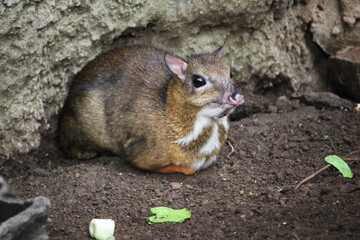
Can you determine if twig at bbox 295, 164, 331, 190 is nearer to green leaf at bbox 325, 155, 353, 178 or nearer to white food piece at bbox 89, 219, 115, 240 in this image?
green leaf at bbox 325, 155, 353, 178

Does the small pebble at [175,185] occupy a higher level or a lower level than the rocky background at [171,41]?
lower

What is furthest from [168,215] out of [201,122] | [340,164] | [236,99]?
[340,164]

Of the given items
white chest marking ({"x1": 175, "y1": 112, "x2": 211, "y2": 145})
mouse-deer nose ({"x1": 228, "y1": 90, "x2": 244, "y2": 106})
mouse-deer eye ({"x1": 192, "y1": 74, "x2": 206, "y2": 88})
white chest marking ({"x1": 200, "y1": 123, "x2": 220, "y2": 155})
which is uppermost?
mouse-deer eye ({"x1": 192, "y1": 74, "x2": 206, "y2": 88})

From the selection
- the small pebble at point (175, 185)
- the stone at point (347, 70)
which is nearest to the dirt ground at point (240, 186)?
the small pebble at point (175, 185)

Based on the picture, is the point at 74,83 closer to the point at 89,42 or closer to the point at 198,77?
the point at 89,42

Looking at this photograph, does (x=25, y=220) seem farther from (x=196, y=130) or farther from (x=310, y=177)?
(x=310, y=177)

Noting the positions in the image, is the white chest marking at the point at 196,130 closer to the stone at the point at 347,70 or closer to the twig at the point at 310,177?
the twig at the point at 310,177

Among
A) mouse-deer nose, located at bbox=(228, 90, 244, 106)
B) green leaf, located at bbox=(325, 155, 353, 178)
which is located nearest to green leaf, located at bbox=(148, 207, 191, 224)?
mouse-deer nose, located at bbox=(228, 90, 244, 106)
